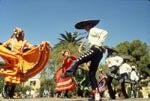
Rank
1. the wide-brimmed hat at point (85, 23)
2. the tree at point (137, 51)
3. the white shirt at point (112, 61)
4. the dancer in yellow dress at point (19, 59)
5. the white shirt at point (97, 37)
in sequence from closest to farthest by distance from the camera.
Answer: the white shirt at point (97, 37)
the wide-brimmed hat at point (85, 23)
the dancer in yellow dress at point (19, 59)
the white shirt at point (112, 61)
the tree at point (137, 51)

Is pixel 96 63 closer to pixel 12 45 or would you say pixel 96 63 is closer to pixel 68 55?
pixel 12 45

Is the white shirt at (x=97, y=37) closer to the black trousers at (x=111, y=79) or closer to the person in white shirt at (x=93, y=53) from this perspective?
the person in white shirt at (x=93, y=53)

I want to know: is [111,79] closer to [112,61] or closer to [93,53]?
[112,61]

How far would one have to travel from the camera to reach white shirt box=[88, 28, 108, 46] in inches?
389

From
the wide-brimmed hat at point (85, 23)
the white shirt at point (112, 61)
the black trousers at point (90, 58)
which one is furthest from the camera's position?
the white shirt at point (112, 61)

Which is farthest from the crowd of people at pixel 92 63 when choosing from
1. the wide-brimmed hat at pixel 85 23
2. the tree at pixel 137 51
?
the tree at pixel 137 51

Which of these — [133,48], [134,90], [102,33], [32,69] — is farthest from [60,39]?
[102,33]

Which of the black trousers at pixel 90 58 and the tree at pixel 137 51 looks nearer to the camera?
the black trousers at pixel 90 58

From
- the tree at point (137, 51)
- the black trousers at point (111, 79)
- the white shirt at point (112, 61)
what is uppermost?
the tree at point (137, 51)

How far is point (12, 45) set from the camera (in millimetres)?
13312

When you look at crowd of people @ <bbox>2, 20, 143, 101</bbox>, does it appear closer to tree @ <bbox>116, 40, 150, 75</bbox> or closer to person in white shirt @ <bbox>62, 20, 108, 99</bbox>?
person in white shirt @ <bbox>62, 20, 108, 99</bbox>

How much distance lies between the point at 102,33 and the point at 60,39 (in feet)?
167

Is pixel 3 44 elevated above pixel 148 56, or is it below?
below

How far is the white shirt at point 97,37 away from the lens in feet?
32.4
